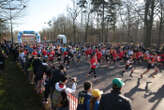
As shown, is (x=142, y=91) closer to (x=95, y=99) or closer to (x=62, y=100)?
(x=62, y=100)

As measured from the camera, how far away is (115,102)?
8.20ft

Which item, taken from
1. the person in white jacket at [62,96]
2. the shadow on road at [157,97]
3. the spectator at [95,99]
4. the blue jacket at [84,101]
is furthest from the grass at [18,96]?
the shadow on road at [157,97]

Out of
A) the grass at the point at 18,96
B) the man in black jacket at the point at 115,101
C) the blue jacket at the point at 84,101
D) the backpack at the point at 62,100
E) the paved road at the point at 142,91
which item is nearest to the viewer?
the man in black jacket at the point at 115,101

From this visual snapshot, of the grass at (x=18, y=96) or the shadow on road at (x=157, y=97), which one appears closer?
the grass at (x=18, y=96)

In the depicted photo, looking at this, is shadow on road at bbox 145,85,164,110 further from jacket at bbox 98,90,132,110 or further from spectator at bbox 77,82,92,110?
jacket at bbox 98,90,132,110

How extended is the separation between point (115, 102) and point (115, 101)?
0.02 metres

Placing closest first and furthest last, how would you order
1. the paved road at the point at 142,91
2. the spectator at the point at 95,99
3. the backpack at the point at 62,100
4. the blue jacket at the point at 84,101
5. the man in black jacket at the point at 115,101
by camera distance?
the man in black jacket at the point at 115,101 < the spectator at the point at 95,99 < the blue jacket at the point at 84,101 < the backpack at the point at 62,100 < the paved road at the point at 142,91

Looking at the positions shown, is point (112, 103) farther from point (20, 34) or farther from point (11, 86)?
point (20, 34)

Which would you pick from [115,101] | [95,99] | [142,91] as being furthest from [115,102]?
[142,91]

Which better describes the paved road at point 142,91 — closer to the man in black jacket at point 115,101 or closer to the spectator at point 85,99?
the spectator at point 85,99

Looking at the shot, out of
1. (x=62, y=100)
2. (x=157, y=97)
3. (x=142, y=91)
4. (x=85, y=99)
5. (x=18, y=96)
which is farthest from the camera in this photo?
(x=142, y=91)

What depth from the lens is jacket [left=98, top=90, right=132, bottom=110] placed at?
97.2 inches

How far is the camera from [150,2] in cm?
2092

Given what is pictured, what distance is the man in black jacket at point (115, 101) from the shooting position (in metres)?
2.47
